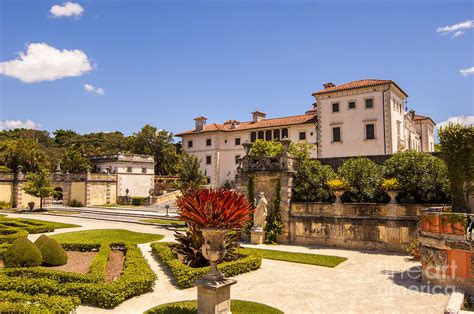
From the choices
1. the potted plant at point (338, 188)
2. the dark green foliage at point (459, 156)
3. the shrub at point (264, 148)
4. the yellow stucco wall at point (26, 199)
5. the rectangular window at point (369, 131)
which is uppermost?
the rectangular window at point (369, 131)

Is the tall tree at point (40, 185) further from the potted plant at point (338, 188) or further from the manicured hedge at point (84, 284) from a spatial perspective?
the potted plant at point (338, 188)

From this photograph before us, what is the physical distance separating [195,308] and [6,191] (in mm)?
40441

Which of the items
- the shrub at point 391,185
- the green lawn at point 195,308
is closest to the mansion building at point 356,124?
the shrub at point 391,185

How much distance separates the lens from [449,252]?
1076cm

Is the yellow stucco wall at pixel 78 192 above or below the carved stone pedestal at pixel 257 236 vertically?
above

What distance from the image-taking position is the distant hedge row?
16.2 m

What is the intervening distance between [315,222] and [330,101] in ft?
80.4

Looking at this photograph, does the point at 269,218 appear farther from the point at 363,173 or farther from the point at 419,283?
the point at 419,283

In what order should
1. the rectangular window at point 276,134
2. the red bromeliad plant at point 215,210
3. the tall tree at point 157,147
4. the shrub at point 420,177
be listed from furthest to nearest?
the tall tree at point 157,147 < the rectangular window at point 276,134 < the shrub at point 420,177 < the red bromeliad plant at point 215,210

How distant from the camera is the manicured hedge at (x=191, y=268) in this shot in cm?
1091

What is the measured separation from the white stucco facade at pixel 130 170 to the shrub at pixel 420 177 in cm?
3915

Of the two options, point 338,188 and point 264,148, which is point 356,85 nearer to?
point 264,148

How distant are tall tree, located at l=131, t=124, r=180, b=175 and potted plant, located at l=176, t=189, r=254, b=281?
195 feet

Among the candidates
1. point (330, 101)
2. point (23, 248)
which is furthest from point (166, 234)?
point (330, 101)
